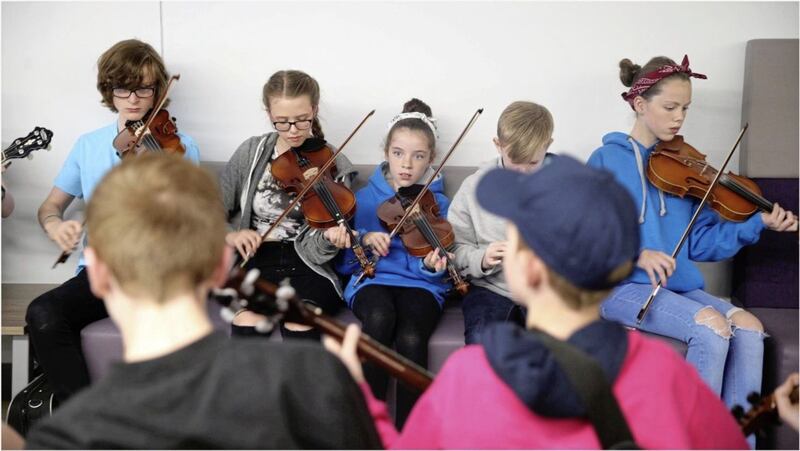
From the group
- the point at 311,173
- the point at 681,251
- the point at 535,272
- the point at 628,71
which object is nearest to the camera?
the point at 535,272

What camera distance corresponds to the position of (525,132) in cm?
250

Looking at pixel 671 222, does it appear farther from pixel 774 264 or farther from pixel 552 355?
pixel 552 355

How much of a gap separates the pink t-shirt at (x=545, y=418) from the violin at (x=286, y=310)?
14 centimetres

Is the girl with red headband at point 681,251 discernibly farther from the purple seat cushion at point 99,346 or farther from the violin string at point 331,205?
the purple seat cushion at point 99,346

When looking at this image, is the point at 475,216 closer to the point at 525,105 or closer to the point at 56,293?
the point at 525,105

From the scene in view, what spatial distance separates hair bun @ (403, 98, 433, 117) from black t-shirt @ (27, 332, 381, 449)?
1.68 m

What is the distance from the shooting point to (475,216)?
2.63m

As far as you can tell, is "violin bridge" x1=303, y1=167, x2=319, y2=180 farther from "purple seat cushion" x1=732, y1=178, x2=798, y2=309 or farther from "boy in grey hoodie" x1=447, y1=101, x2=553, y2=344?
"purple seat cushion" x1=732, y1=178, x2=798, y2=309

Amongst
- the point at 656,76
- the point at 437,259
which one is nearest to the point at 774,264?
the point at 656,76

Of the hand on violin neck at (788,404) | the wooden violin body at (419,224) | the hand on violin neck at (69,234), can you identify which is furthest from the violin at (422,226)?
the hand on violin neck at (788,404)

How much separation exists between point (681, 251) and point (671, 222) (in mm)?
94

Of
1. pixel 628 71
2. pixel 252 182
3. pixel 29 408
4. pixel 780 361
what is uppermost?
pixel 628 71

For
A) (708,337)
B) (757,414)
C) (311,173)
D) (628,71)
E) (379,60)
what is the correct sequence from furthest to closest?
1. (379,60)
2. (628,71)
3. (311,173)
4. (708,337)
5. (757,414)

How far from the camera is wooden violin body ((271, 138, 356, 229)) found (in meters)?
2.50
